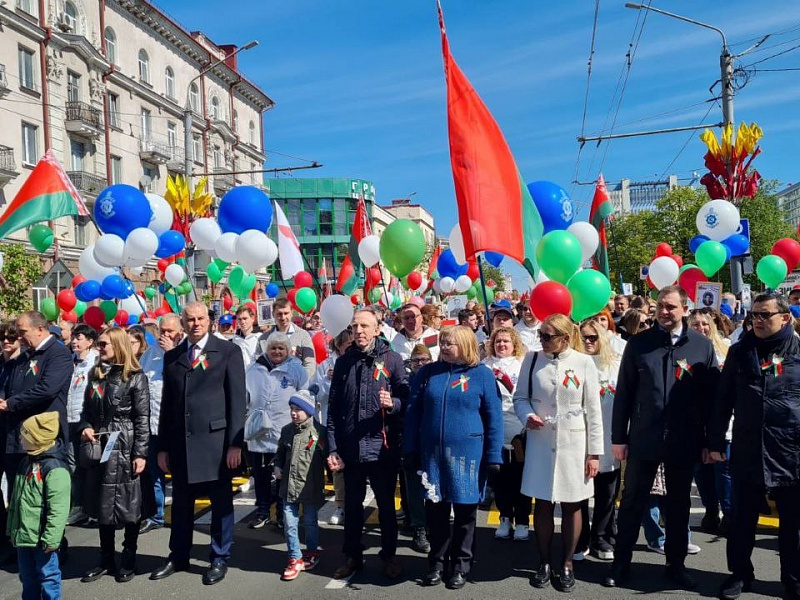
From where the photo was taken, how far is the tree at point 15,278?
1878 centimetres

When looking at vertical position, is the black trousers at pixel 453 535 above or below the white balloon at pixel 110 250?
below

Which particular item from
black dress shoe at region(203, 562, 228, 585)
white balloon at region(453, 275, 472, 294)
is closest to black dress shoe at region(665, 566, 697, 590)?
black dress shoe at region(203, 562, 228, 585)

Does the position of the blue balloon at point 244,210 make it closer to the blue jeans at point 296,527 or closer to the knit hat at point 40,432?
the blue jeans at point 296,527

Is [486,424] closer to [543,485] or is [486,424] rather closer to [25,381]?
[543,485]

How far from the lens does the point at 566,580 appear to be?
16.3ft

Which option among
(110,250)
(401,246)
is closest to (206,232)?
(110,250)

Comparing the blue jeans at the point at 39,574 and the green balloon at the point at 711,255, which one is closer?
the blue jeans at the point at 39,574

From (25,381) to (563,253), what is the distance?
192 inches

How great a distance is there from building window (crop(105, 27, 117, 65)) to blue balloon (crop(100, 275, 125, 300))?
2554cm

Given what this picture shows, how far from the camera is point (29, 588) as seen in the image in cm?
460

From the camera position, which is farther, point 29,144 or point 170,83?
point 170,83

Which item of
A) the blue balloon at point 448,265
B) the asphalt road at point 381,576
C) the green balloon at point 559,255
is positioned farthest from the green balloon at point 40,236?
the green balloon at point 559,255

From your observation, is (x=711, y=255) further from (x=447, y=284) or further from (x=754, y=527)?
(x=754, y=527)

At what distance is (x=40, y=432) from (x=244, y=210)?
5834 mm
